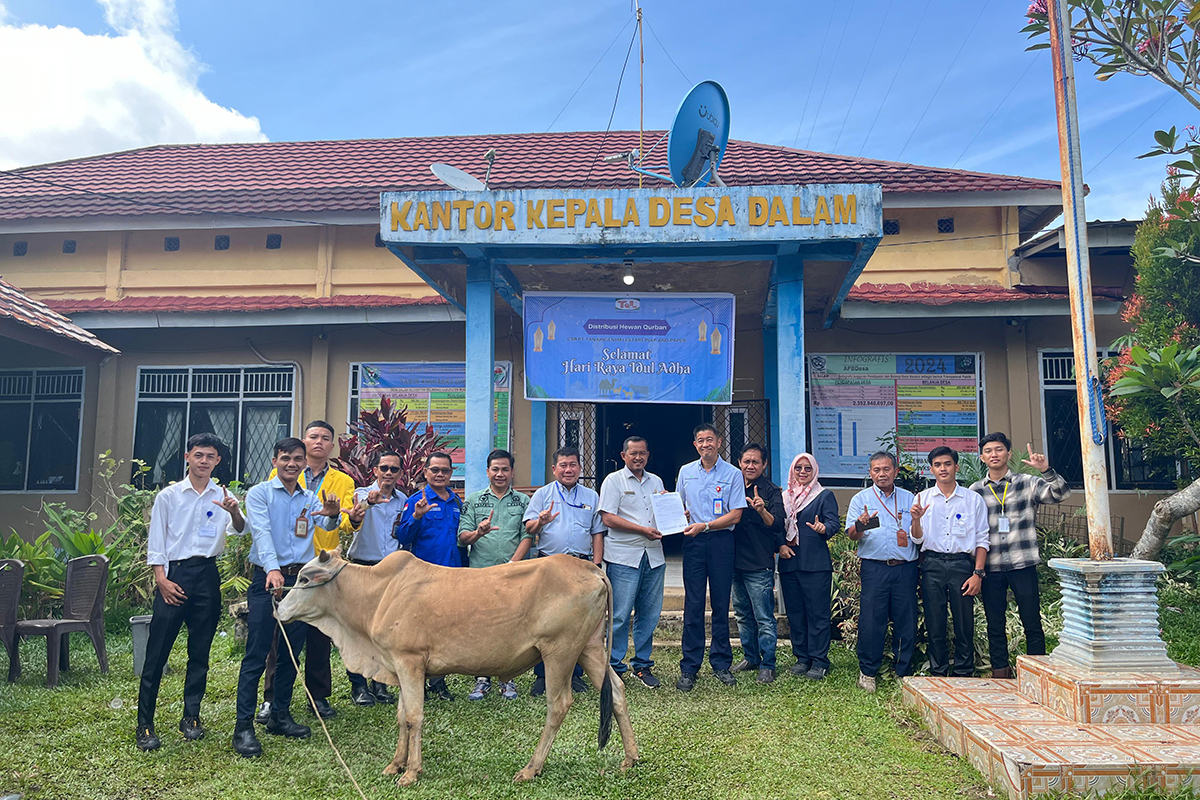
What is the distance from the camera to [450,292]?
25.9 feet

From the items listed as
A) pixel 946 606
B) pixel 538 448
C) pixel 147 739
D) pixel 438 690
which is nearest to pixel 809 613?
pixel 946 606

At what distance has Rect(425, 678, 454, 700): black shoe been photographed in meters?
5.32

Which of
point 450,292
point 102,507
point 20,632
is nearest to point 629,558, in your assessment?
point 450,292

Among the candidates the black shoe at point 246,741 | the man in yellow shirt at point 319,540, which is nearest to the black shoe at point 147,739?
the black shoe at point 246,741

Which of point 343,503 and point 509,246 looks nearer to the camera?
point 343,503

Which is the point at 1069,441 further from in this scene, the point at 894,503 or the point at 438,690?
the point at 438,690

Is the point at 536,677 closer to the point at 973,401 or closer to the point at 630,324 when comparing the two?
the point at 630,324

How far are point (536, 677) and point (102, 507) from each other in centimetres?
789

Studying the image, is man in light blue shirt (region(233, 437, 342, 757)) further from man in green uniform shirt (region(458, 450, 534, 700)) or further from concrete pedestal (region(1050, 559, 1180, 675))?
concrete pedestal (region(1050, 559, 1180, 675))

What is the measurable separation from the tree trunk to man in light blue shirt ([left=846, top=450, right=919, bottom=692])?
3.03 meters

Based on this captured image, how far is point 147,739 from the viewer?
4.41 m

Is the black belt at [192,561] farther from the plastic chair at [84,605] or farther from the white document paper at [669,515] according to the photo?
the white document paper at [669,515]

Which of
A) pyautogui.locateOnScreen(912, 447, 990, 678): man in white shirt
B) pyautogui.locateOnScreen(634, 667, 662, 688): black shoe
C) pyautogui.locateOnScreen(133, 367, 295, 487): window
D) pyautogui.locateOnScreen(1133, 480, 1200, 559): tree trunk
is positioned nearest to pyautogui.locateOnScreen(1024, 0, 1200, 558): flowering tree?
pyautogui.locateOnScreen(1133, 480, 1200, 559): tree trunk

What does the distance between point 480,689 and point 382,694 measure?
27.9 inches
